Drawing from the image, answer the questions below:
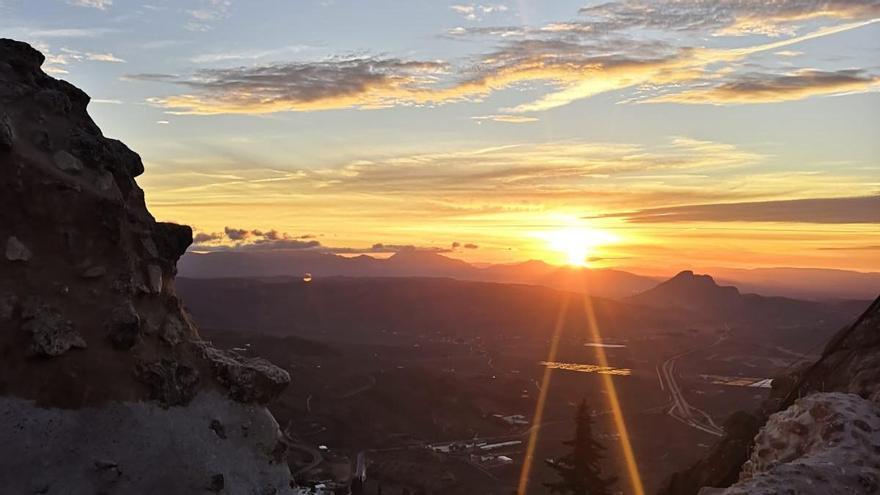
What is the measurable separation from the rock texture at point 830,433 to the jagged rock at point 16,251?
72.2 feet

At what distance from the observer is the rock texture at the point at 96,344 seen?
2167 centimetres

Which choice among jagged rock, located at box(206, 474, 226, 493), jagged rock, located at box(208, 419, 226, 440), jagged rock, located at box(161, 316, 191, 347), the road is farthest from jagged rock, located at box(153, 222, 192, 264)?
the road

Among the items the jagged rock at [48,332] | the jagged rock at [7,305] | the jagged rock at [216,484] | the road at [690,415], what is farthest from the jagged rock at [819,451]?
the road at [690,415]

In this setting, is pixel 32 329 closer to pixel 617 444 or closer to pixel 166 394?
pixel 166 394

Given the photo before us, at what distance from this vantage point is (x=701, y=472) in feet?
108

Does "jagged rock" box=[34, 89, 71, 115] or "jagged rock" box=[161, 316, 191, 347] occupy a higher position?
"jagged rock" box=[34, 89, 71, 115]

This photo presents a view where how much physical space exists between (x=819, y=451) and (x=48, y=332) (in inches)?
891

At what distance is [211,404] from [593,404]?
145 metres

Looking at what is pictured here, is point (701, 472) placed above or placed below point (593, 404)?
above

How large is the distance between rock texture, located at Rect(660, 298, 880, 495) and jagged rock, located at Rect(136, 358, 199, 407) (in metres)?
17.4

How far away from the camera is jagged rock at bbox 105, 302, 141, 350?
24070 mm

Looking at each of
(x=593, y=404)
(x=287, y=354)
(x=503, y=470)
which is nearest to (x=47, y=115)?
(x=503, y=470)

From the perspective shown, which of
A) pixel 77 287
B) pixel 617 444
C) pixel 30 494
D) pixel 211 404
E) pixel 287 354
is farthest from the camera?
pixel 287 354

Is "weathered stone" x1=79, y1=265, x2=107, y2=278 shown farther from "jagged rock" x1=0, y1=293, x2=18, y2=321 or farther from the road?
the road
